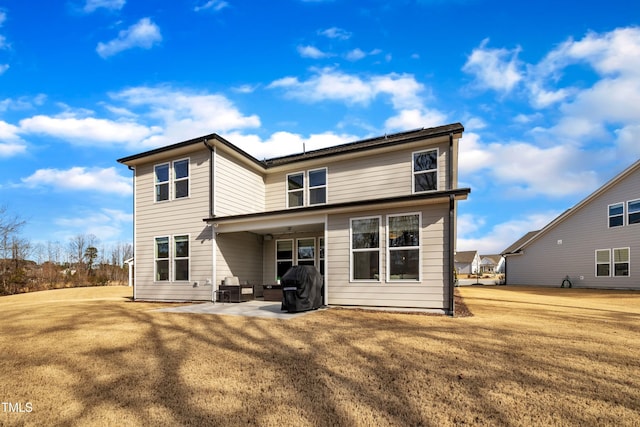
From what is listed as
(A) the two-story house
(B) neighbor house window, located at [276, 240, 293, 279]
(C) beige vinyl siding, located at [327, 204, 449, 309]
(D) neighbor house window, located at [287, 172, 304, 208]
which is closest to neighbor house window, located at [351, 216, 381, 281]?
(A) the two-story house

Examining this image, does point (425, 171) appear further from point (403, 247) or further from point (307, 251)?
point (307, 251)

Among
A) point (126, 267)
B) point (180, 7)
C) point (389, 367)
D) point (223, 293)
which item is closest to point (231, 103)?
point (180, 7)

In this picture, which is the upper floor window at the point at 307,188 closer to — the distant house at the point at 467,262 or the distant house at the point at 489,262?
the distant house at the point at 467,262

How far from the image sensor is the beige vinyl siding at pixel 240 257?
38.7 feet

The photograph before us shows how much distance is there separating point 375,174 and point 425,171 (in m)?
1.70

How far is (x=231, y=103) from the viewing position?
1307 cm

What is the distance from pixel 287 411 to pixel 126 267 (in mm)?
32308

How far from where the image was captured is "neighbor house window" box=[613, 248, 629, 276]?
56.2 ft

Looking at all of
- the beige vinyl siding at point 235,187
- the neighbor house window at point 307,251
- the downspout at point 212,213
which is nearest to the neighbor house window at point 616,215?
the neighbor house window at point 307,251

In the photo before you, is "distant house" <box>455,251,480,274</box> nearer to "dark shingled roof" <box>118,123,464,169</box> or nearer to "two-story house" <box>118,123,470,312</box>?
"dark shingled roof" <box>118,123,464,169</box>

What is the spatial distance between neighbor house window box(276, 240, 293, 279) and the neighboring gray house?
17.3 m

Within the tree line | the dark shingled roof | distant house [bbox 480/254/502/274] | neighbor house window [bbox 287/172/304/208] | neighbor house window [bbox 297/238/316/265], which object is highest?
the dark shingled roof

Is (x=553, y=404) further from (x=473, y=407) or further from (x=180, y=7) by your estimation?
(x=180, y=7)

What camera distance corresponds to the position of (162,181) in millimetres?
12922
